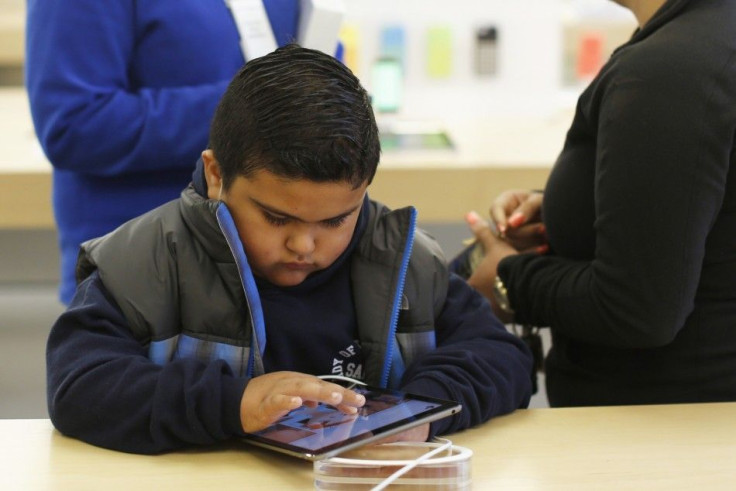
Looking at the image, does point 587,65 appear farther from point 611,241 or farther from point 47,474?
point 47,474

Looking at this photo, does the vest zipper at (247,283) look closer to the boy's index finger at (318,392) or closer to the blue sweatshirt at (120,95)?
the boy's index finger at (318,392)

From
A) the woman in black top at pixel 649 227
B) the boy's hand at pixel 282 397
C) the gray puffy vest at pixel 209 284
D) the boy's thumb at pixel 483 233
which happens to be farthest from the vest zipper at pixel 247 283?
the boy's thumb at pixel 483 233

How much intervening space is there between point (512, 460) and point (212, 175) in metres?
0.46

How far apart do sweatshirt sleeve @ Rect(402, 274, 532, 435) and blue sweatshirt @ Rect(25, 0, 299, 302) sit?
568 millimetres

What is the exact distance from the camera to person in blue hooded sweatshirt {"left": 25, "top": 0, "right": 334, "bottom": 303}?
5.28 ft

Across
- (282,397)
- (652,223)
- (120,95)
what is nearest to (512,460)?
(282,397)

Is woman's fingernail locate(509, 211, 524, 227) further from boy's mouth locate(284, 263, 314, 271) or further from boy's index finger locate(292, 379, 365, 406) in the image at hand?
boy's index finger locate(292, 379, 365, 406)

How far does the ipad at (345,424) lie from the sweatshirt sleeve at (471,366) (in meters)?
0.04

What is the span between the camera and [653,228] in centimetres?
128

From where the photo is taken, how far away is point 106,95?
65.2 inches

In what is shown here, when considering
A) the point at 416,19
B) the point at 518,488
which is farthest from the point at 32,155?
the point at 518,488

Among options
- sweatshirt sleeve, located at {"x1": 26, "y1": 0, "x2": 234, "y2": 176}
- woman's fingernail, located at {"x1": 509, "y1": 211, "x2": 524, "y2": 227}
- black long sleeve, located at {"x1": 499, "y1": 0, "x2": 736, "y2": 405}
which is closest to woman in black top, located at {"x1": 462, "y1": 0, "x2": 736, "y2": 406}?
black long sleeve, located at {"x1": 499, "y1": 0, "x2": 736, "y2": 405}

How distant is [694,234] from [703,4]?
0.29m

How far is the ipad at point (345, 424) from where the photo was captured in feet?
3.37
